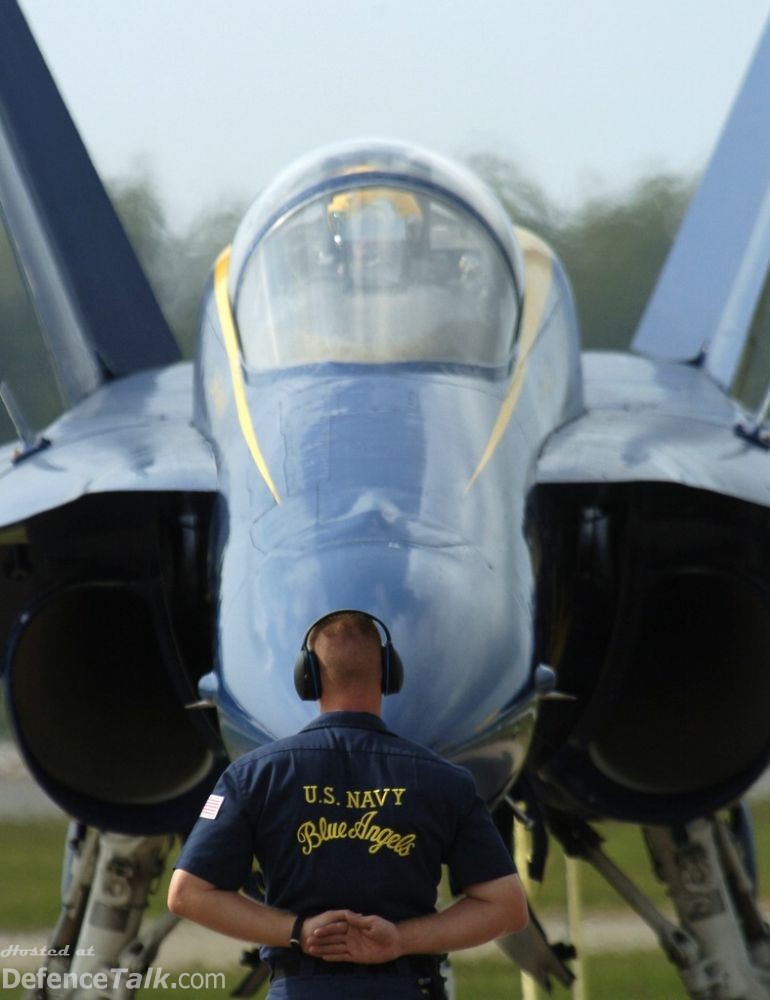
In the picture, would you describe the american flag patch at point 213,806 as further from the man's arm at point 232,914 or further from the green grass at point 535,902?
the green grass at point 535,902

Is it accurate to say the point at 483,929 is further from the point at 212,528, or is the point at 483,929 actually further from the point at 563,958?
the point at 563,958

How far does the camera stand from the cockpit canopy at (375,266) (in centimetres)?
457

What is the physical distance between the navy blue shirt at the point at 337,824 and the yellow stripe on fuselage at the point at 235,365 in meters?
1.13

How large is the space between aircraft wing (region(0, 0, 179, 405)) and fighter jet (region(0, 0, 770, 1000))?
85cm

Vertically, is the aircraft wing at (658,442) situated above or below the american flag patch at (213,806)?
below

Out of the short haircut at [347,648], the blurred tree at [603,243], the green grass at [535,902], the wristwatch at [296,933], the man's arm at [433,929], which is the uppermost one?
the short haircut at [347,648]

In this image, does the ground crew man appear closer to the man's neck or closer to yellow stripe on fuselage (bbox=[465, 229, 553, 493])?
the man's neck

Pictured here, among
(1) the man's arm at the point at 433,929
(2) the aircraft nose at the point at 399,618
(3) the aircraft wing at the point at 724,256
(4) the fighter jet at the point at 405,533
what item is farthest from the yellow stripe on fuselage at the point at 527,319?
(1) the man's arm at the point at 433,929

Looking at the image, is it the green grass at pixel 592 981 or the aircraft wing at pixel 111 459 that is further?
the green grass at pixel 592 981

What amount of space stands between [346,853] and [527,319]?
89.9 inches

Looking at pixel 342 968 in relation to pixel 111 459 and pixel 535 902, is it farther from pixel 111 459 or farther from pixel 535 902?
pixel 535 902

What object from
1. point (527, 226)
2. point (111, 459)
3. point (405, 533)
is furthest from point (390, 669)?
point (527, 226)

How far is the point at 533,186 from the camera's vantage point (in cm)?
1192

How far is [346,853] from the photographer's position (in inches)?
117
